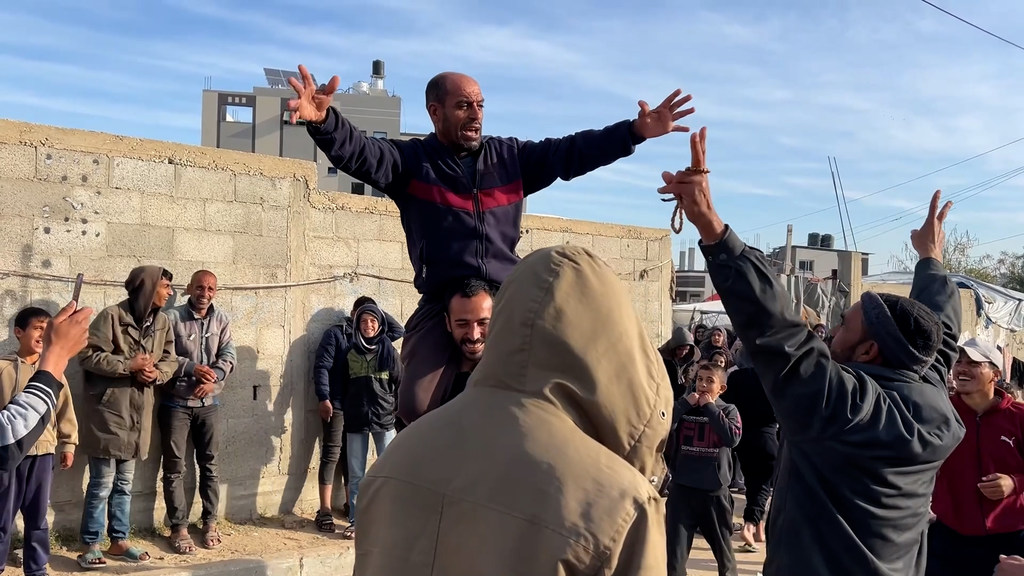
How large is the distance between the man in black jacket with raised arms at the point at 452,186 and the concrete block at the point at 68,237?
4.56 meters

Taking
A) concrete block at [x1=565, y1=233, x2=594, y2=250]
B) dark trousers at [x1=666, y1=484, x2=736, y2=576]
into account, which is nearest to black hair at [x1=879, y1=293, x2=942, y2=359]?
dark trousers at [x1=666, y1=484, x2=736, y2=576]

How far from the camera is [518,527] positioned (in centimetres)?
173

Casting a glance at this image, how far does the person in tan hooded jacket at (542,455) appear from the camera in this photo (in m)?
1.73

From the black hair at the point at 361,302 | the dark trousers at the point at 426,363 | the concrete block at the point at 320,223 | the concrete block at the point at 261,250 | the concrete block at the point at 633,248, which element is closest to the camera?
the dark trousers at the point at 426,363

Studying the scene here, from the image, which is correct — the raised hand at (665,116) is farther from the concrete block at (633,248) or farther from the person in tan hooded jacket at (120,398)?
the concrete block at (633,248)

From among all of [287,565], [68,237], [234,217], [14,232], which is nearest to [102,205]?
[68,237]

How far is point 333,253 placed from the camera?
8.96 m

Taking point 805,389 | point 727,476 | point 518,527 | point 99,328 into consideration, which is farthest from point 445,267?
point 99,328

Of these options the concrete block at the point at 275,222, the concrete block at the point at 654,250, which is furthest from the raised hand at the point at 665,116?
the concrete block at the point at 654,250

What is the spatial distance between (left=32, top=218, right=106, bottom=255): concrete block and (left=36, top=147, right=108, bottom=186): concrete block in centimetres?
34

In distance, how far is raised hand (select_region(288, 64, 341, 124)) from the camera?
3396 mm

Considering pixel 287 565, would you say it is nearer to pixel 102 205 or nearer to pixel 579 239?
pixel 102 205

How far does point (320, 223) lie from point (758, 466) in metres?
4.74

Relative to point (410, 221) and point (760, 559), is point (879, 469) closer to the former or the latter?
point (410, 221)
